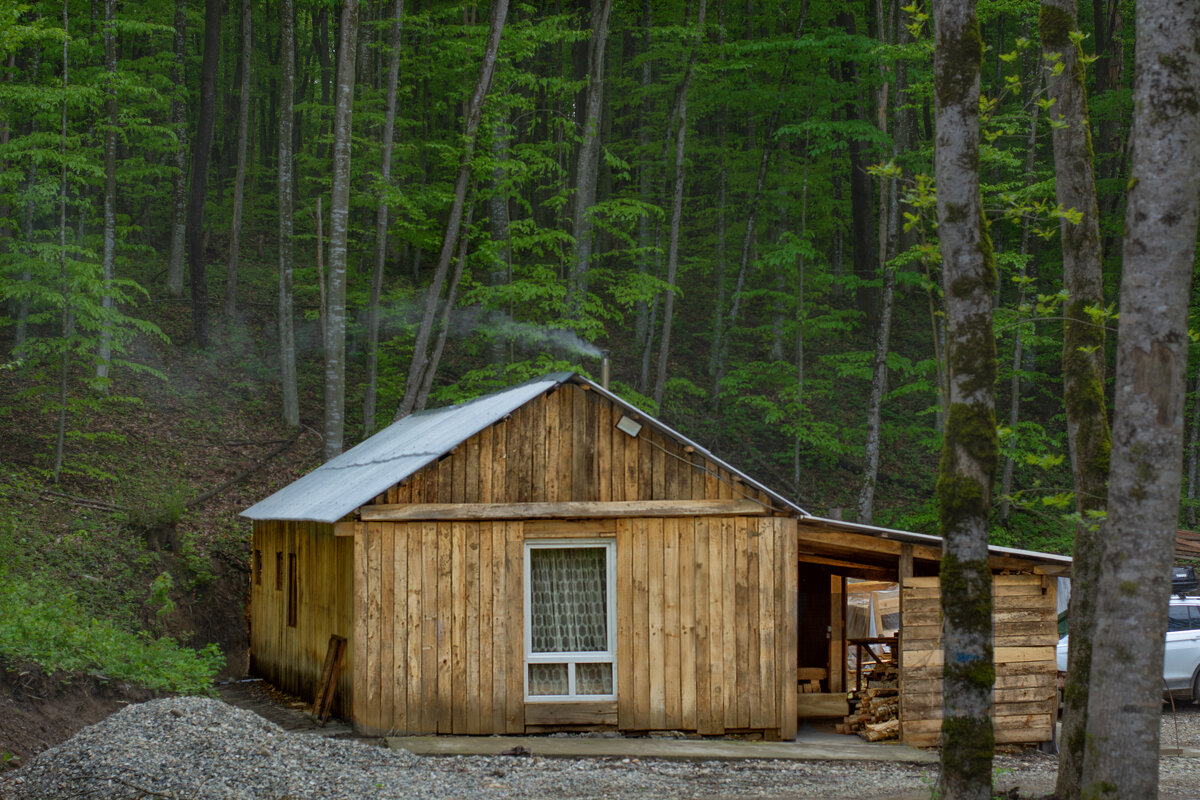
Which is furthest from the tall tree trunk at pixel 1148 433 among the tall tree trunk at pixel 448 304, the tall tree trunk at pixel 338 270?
the tall tree trunk at pixel 448 304

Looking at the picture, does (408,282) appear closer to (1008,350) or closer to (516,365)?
(516,365)

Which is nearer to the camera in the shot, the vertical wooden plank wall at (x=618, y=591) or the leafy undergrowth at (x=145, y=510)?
the vertical wooden plank wall at (x=618, y=591)

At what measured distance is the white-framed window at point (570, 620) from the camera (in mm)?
10602

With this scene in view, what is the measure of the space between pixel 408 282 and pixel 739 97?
30.3ft

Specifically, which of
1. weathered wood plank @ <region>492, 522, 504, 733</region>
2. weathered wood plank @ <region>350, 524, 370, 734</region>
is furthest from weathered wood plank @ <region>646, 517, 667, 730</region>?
weathered wood plank @ <region>350, 524, 370, 734</region>

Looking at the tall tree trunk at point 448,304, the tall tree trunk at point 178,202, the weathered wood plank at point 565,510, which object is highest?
the tall tree trunk at point 178,202

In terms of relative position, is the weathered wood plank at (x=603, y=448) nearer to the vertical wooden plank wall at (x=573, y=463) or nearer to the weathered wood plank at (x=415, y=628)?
the vertical wooden plank wall at (x=573, y=463)

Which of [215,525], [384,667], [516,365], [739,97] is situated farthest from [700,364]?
[384,667]

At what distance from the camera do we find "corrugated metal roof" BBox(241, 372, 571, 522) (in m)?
10.5

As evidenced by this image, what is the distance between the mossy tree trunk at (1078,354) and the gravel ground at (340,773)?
140 centimetres

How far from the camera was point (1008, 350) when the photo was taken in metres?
26.7

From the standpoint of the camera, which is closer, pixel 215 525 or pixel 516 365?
pixel 215 525

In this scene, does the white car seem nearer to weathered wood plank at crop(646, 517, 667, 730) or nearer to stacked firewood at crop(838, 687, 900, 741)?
stacked firewood at crop(838, 687, 900, 741)

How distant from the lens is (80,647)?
A: 1020 centimetres
